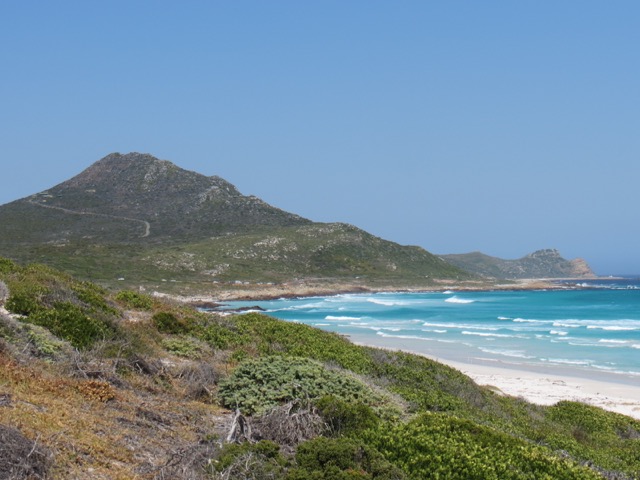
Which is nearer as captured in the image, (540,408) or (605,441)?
(605,441)

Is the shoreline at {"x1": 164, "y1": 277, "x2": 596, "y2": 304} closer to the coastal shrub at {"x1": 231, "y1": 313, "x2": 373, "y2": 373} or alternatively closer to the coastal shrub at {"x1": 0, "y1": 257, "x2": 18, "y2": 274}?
the coastal shrub at {"x1": 0, "y1": 257, "x2": 18, "y2": 274}

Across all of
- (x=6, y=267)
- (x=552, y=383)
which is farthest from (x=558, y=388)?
(x=6, y=267)

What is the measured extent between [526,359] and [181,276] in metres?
64.3

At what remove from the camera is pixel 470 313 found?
2653 inches

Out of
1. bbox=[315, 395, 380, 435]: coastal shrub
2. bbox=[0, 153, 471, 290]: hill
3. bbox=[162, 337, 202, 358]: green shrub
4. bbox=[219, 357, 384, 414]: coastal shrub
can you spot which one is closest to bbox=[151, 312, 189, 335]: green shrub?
bbox=[162, 337, 202, 358]: green shrub

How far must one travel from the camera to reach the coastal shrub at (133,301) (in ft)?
61.8

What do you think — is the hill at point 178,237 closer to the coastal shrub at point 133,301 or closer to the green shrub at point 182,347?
the coastal shrub at point 133,301

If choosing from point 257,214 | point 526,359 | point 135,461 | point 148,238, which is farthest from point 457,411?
point 257,214

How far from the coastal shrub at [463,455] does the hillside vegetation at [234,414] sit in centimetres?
2

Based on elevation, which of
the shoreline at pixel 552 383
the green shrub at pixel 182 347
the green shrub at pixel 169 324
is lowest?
the shoreline at pixel 552 383

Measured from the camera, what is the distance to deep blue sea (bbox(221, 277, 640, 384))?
3406cm

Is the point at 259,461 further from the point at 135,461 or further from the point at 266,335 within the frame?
the point at 266,335

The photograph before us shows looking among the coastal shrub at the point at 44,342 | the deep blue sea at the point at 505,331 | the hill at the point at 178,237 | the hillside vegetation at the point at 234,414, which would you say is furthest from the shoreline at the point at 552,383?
the hill at the point at 178,237

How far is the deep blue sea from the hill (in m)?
24.9
